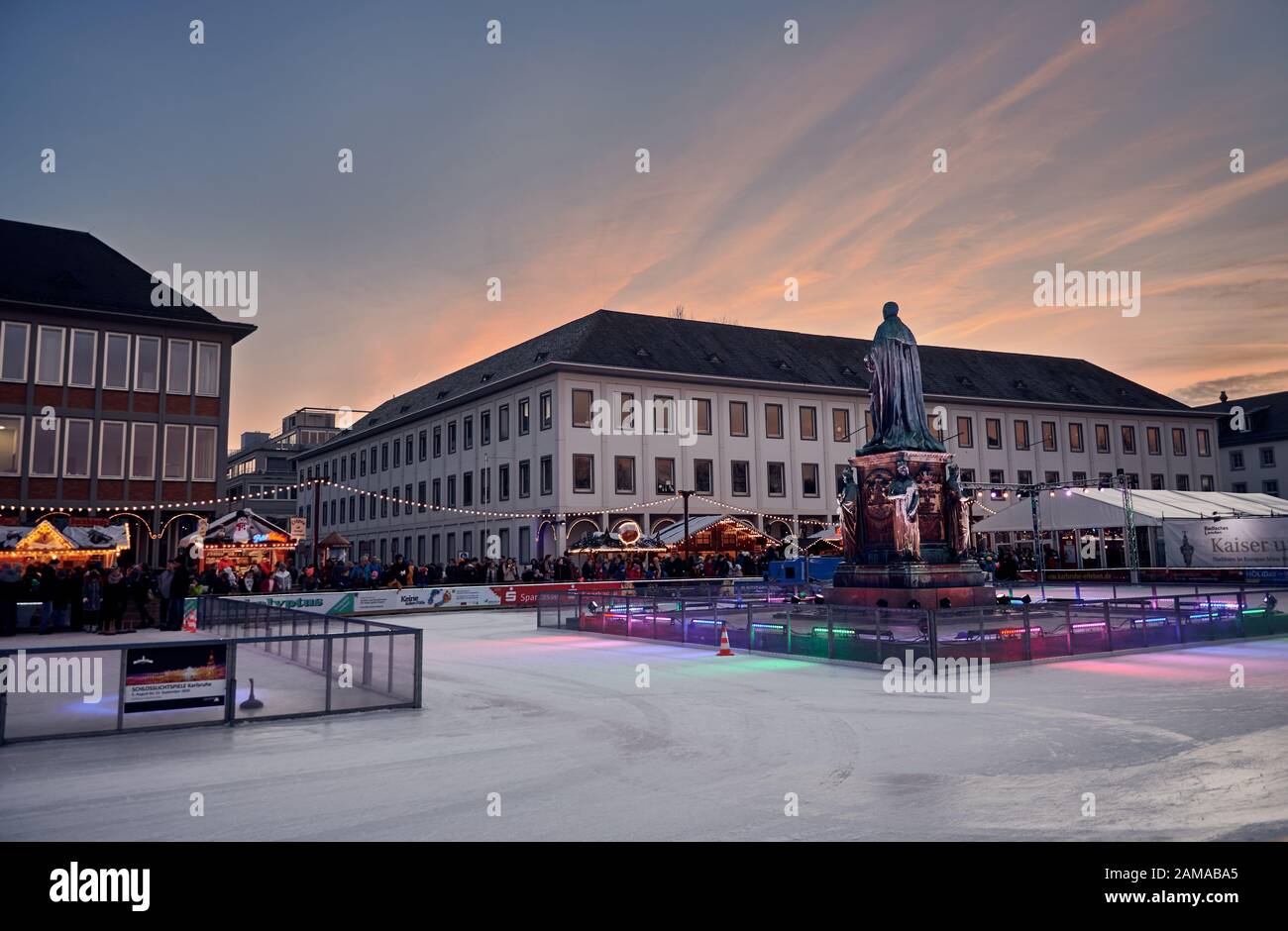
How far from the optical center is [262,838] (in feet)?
20.7

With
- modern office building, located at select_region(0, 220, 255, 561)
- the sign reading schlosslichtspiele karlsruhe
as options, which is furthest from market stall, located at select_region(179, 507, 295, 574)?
the sign reading schlosslichtspiele karlsruhe

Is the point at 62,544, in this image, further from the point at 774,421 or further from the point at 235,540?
the point at 774,421

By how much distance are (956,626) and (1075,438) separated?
183 ft

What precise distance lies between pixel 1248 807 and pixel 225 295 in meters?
28.3

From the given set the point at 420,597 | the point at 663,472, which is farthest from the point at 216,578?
the point at 663,472

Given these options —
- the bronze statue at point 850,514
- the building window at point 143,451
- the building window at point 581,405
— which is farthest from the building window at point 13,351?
the bronze statue at point 850,514

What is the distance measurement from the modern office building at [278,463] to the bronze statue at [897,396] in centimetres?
7621

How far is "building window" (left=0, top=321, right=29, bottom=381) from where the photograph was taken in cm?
3597

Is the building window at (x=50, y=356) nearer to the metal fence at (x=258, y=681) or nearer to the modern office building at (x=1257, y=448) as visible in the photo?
the metal fence at (x=258, y=681)

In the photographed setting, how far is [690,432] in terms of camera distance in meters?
51.4

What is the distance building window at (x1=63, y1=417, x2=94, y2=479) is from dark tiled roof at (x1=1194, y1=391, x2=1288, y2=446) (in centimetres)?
8203

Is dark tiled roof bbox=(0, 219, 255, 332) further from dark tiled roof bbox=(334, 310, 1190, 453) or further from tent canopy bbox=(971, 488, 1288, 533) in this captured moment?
tent canopy bbox=(971, 488, 1288, 533)

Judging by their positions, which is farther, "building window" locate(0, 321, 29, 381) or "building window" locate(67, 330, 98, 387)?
"building window" locate(67, 330, 98, 387)
